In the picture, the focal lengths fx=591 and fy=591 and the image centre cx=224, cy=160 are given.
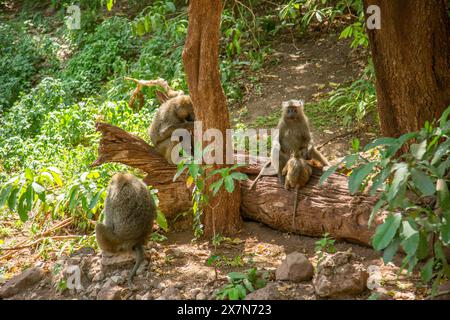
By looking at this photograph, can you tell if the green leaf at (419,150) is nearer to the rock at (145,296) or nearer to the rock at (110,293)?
the rock at (145,296)

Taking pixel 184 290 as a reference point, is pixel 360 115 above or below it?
above

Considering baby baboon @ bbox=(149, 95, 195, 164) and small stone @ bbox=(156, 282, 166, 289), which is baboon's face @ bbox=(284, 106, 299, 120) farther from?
small stone @ bbox=(156, 282, 166, 289)

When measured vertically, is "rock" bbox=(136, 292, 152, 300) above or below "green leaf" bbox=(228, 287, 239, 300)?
below

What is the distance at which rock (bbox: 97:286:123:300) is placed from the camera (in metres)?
5.59

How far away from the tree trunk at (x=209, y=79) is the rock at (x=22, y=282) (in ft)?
6.28

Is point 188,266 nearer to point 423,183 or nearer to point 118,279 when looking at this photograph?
point 118,279

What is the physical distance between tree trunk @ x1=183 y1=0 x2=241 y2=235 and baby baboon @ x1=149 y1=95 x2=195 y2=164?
954 millimetres

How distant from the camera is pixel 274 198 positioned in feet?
22.3

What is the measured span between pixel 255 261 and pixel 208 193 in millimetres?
975

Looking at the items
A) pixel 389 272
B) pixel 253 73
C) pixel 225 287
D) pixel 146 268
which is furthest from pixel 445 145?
pixel 253 73

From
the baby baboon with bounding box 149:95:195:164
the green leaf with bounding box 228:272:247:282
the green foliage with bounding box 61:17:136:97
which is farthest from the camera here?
the green foliage with bounding box 61:17:136:97

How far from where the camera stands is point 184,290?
5723mm

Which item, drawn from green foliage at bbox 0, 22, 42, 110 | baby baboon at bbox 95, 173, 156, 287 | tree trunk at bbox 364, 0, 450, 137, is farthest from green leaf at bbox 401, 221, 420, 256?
green foliage at bbox 0, 22, 42, 110

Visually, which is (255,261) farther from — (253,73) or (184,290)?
(253,73)
